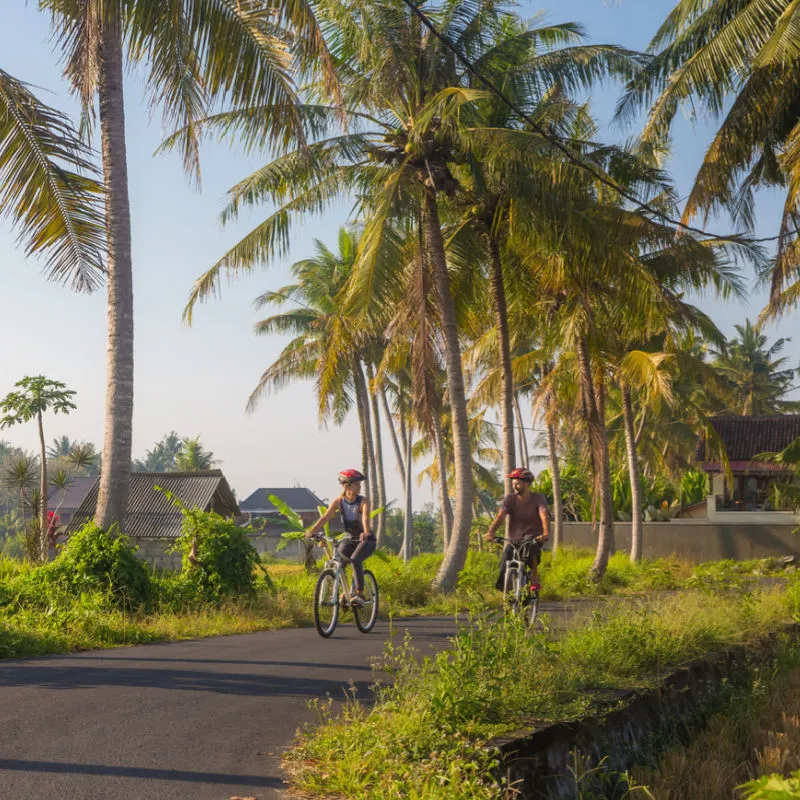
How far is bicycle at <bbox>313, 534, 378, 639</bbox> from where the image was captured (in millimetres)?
10110

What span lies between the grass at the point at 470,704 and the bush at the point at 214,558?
4.41 metres

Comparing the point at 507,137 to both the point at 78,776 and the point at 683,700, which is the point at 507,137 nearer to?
the point at 683,700

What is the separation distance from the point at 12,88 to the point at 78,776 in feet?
26.5

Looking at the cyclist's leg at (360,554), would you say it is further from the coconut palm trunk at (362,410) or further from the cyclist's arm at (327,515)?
the coconut palm trunk at (362,410)

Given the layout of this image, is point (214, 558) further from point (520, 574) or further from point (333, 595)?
point (520, 574)

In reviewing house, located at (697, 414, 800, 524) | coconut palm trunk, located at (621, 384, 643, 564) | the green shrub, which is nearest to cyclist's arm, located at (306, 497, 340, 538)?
the green shrub

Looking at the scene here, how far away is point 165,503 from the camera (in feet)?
104

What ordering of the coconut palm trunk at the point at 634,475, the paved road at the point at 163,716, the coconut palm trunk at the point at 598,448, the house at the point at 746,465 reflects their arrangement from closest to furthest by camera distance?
the paved road at the point at 163,716
the coconut palm trunk at the point at 598,448
the coconut palm trunk at the point at 634,475
the house at the point at 746,465

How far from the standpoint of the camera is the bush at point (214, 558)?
1223 cm

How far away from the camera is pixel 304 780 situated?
4754 mm

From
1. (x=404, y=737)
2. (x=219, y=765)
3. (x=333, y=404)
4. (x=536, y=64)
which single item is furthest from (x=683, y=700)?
(x=333, y=404)

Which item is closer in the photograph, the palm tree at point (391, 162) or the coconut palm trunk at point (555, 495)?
the palm tree at point (391, 162)

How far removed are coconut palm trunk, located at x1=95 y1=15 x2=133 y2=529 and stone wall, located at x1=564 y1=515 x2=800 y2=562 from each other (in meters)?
22.8

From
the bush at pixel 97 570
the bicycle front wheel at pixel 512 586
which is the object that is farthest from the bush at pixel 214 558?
the bicycle front wheel at pixel 512 586
